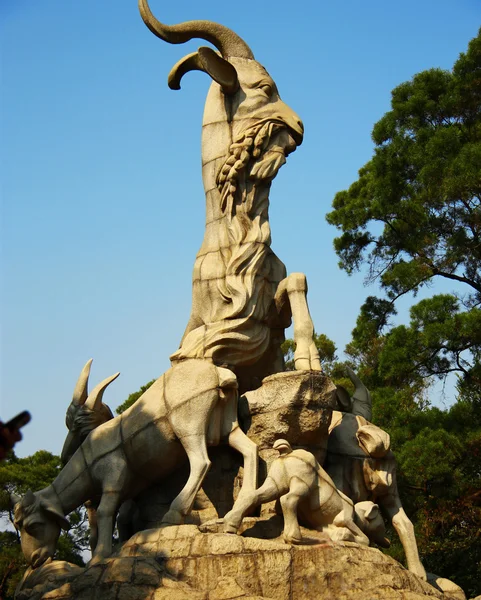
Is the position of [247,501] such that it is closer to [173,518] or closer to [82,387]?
[173,518]

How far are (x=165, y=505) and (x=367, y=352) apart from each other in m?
10.5

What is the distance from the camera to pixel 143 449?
9055mm

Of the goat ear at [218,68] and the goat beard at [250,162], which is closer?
the goat beard at [250,162]

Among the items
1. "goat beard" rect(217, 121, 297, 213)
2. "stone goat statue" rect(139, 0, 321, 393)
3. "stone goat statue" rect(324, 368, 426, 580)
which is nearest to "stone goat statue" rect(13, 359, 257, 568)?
"stone goat statue" rect(139, 0, 321, 393)

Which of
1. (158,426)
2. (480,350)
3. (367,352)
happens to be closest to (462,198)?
(480,350)

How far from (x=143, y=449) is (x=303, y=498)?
160 centimetres

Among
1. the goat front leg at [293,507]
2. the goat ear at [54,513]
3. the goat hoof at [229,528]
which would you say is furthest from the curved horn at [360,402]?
the goat ear at [54,513]

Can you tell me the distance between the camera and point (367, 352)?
19.3 meters

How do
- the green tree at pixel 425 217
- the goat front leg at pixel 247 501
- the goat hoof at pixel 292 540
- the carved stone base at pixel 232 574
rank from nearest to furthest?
1. the carved stone base at pixel 232 574
2. the goat hoof at pixel 292 540
3. the goat front leg at pixel 247 501
4. the green tree at pixel 425 217

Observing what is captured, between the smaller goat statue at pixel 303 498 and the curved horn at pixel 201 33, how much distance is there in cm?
441

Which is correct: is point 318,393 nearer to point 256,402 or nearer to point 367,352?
point 256,402

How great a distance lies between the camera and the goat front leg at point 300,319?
935cm

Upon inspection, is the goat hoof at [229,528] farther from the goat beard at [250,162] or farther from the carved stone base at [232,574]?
the goat beard at [250,162]

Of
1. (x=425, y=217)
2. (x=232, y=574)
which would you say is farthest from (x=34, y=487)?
(x=232, y=574)
